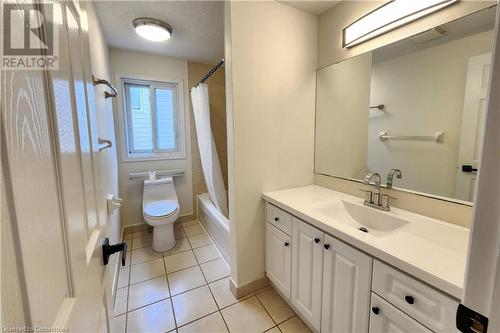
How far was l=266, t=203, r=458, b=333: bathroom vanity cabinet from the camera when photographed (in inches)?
32.0

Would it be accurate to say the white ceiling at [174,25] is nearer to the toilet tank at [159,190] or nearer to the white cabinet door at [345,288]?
the toilet tank at [159,190]

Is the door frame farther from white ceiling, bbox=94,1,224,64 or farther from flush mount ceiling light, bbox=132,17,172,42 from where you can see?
flush mount ceiling light, bbox=132,17,172,42

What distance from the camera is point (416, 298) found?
82 centimetres

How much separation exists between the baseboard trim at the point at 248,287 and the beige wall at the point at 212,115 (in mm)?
1455

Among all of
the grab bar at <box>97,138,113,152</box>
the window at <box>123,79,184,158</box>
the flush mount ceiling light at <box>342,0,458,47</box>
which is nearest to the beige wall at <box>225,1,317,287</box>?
the flush mount ceiling light at <box>342,0,458,47</box>

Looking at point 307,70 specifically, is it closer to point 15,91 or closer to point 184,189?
point 15,91

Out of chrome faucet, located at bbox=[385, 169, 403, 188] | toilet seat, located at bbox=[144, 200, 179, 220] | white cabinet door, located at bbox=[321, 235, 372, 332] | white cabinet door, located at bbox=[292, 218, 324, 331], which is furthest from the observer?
toilet seat, located at bbox=[144, 200, 179, 220]

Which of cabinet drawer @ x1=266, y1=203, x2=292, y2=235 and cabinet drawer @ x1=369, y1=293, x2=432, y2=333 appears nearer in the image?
cabinet drawer @ x1=369, y1=293, x2=432, y2=333

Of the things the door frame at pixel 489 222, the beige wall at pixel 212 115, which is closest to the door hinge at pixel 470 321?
the door frame at pixel 489 222

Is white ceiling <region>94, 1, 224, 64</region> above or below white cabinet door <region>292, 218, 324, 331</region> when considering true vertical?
above

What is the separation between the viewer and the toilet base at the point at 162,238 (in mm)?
2422

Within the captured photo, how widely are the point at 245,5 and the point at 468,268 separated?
1798mm

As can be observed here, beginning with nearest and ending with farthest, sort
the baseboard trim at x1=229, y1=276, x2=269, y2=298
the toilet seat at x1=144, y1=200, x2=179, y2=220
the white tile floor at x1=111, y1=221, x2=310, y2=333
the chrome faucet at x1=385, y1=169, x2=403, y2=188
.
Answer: the chrome faucet at x1=385, y1=169, x2=403, y2=188, the white tile floor at x1=111, y1=221, x2=310, y2=333, the baseboard trim at x1=229, y1=276, x2=269, y2=298, the toilet seat at x1=144, y1=200, x2=179, y2=220

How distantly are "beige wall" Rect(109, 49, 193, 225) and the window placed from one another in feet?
0.31
